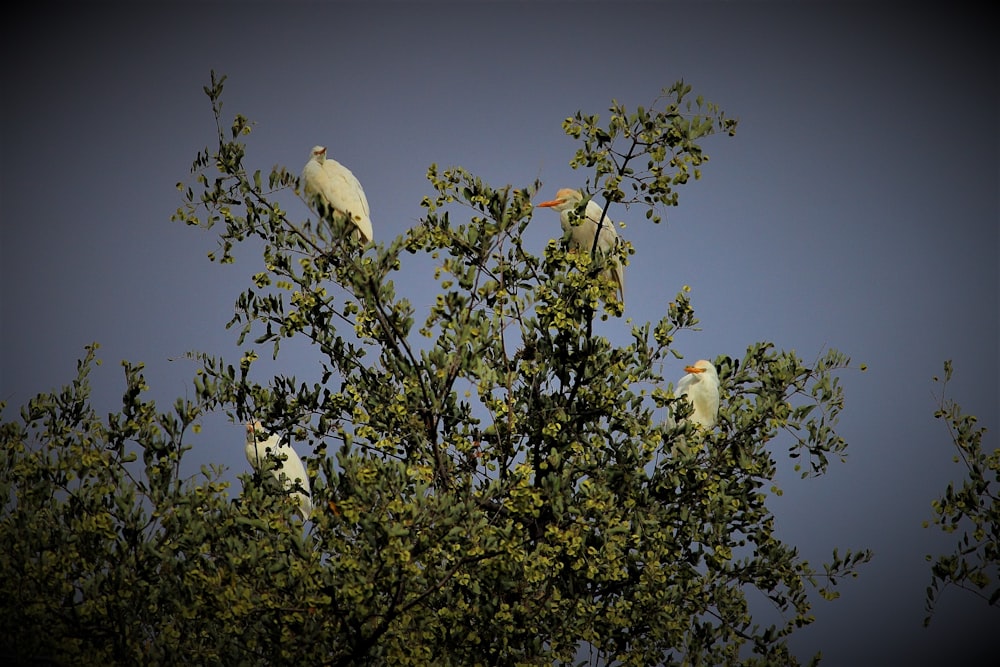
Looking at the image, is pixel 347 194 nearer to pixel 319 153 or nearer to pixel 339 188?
pixel 339 188

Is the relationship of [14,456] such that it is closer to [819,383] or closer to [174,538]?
[174,538]

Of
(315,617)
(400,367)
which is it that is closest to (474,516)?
(315,617)

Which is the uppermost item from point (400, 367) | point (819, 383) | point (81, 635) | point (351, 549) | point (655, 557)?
point (819, 383)

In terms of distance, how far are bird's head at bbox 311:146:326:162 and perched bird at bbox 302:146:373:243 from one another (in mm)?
42

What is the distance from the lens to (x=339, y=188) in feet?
23.1

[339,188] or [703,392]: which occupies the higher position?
[339,188]

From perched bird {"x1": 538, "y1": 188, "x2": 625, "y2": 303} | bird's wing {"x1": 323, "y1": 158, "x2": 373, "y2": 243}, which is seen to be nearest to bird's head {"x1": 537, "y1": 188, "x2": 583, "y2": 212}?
perched bird {"x1": 538, "y1": 188, "x2": 625, "y2": 303}

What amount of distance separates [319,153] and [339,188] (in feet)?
1.92

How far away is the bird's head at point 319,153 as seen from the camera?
24.3 feet

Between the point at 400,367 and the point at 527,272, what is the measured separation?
2.89ft

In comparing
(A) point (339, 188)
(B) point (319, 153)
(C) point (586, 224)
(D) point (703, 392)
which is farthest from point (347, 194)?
(D) point (703, 392)

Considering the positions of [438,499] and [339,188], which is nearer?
[438,499]

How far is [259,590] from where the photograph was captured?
4266 mm

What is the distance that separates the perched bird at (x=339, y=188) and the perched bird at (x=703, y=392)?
2394mm
